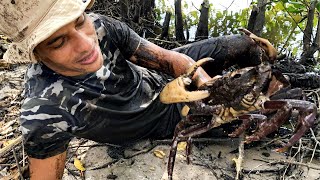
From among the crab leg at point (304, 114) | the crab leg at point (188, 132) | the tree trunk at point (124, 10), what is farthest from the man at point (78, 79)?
the tree trunk at point (124, 10)

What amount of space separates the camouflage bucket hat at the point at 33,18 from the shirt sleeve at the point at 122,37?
0.65 m

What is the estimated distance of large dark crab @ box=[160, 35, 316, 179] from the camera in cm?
213

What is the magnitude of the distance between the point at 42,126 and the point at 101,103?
442 millimetres

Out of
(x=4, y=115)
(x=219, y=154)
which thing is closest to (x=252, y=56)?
(x=219, y=154)

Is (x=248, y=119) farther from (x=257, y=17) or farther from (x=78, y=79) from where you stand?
(x=257, y=17)

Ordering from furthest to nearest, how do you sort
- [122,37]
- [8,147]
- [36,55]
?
[8,147] → [122,37] → [36,55]

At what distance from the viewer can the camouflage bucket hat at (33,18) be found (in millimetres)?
1943

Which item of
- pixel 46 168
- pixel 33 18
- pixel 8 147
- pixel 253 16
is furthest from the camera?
pixel 253 16

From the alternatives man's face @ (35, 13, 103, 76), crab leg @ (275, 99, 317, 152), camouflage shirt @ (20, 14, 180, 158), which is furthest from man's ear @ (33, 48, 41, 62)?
crab leg @ (275, 99, 317, 152)

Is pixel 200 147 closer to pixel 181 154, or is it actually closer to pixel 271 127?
pixel 181 154

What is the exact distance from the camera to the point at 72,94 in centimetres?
236

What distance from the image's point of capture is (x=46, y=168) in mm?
2314

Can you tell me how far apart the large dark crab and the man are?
0.61 ft

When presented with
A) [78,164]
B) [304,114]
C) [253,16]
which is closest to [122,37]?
[78,164]
